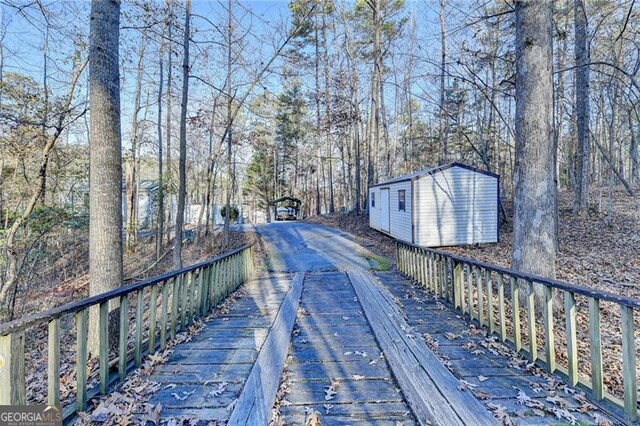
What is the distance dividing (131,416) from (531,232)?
428 cm

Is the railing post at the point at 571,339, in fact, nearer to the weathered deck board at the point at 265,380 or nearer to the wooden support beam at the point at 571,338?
the wooden support beam at the point at 571,338

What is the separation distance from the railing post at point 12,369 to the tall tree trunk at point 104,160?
1.55m

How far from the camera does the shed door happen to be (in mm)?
13055

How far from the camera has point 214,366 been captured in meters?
2.76

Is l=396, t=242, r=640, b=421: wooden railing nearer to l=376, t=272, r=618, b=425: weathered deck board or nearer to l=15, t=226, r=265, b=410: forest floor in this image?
l=376, t=272, r=618, b=425: weathered deck board

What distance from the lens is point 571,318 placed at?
94.1 inches

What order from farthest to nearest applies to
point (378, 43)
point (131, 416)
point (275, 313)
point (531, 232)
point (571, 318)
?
point (378, 43), point (275, 313), point (531, 232), point (571, 318), point (131, 416)

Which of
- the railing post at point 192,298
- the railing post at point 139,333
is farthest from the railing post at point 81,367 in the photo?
the railing post at point 192,298

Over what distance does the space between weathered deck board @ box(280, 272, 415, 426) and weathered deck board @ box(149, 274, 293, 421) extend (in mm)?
389

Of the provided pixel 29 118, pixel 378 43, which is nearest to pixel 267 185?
pixel 378 43

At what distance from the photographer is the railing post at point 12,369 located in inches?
64.8

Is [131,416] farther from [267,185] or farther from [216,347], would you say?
[267,185]

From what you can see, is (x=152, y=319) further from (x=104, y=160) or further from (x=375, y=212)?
(x=375, y=212)

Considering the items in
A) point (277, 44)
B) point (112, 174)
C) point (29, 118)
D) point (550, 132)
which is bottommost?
point (112, 174)
